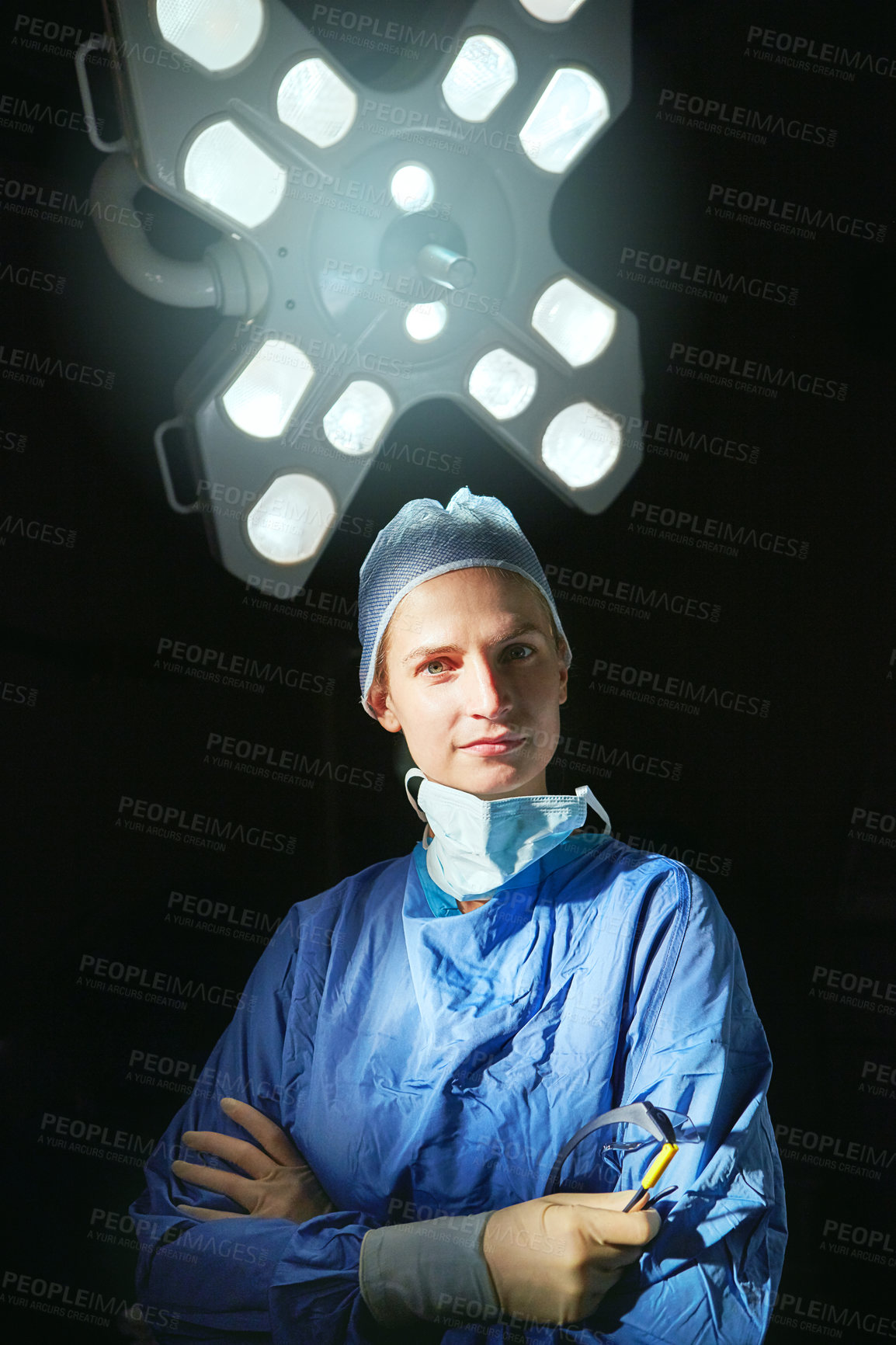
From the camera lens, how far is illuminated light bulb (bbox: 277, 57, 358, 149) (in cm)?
137

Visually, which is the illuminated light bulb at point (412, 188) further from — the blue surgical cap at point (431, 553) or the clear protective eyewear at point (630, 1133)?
the clear protective eyewear at point (630, 1133)

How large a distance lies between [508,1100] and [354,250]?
1296mm

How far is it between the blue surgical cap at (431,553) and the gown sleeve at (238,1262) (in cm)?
69

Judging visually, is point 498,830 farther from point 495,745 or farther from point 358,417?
point 358,417

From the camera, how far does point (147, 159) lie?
4.33 ft

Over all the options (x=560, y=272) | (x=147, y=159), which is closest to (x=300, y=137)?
(x=147, y=159)

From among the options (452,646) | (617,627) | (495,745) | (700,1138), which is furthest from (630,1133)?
(617,627)

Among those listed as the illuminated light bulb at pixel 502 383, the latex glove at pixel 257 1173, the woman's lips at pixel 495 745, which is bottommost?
the latex glove at pixel 257 1173

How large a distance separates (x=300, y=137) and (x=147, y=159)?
23cm

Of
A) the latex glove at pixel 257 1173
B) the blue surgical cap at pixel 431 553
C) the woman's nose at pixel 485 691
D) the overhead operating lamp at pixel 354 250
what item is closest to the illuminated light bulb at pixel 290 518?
the overhead operating lamp at pixel 354 250

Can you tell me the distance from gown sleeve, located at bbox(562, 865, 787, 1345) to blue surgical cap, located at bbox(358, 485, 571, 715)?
50 cm

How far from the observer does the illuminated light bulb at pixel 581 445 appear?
1642 millimetres

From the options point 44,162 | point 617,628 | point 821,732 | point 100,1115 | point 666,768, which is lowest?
point 100,1115

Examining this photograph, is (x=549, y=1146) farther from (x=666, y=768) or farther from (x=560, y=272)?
(x=560, y=272)
